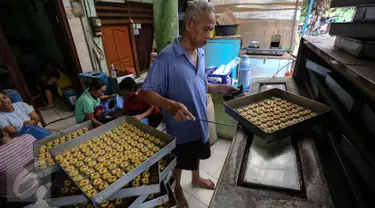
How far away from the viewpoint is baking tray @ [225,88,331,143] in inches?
48.7

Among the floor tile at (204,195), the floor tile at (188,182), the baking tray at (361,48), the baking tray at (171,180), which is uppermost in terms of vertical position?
the baking tray at (361,48)

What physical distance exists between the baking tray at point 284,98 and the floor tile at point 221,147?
1630 mm

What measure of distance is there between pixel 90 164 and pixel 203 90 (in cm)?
124

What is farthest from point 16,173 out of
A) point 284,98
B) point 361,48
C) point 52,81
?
point 52,81

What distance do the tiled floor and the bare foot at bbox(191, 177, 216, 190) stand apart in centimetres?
5

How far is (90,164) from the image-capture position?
152 cm

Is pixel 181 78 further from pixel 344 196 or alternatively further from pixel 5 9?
pixel 5 9

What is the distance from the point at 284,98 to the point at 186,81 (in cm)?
110

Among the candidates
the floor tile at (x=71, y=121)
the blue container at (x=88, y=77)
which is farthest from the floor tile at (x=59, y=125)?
the blue container at (x=88, y=77)

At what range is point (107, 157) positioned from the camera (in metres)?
1.61

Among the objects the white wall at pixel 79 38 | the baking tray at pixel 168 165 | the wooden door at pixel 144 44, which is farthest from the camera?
the wooden door at pixel 144 44

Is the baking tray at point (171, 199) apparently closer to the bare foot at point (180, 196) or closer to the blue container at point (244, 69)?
the bare foot at point (180, 196)

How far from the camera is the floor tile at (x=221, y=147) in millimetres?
3299

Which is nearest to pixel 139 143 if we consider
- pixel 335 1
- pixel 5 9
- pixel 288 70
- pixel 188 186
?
pixel 188 186
